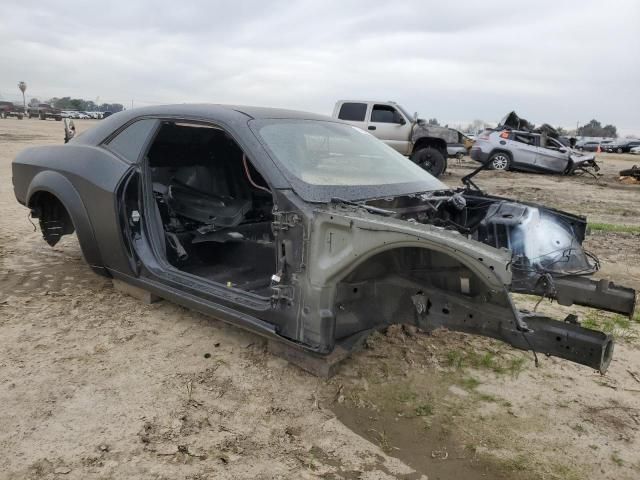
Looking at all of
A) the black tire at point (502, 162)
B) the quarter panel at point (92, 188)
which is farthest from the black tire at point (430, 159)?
the quarter panel at point (92, 188)

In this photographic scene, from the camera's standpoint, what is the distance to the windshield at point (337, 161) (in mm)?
2928

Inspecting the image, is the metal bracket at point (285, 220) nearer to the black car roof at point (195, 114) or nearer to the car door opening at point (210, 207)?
the black car roof at point (195, 114)

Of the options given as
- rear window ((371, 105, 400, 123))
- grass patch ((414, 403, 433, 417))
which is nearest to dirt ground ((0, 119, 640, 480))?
grass patch ((414, 403, 433, 417))

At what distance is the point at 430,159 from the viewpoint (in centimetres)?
1307

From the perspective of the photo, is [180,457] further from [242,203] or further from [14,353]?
[242,203]

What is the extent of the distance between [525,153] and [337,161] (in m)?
13.7

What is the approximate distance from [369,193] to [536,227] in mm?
1059

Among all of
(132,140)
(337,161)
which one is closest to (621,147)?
(337,161)

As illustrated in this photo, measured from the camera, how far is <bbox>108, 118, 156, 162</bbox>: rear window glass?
11.9ft

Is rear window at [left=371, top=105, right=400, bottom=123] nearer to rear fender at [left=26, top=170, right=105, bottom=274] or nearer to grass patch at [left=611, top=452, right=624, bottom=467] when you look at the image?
rear fender at [left=26, top=170, right=105, bottom=274]

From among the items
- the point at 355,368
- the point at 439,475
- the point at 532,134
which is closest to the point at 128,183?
the point at 355,368

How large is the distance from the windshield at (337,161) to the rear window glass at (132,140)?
101cm

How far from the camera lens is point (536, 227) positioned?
10.1 feet

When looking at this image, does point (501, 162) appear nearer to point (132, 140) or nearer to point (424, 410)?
point (132, 140)
